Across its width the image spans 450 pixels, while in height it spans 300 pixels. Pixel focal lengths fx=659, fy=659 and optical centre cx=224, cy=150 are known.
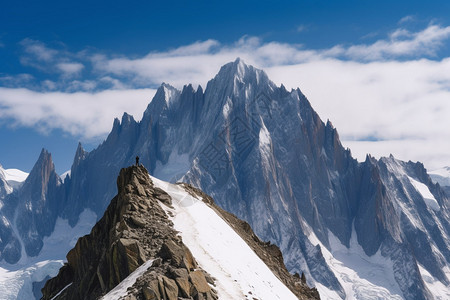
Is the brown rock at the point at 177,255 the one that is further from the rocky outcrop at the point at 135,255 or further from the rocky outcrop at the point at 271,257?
the rocky outcrop at the point at 271,257

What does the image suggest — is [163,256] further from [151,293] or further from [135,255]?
[151,293]

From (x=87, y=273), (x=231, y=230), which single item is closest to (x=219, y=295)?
(x=87, y=273)

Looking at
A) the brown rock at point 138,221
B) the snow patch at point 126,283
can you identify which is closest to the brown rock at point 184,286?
the snow patch at point 126,283

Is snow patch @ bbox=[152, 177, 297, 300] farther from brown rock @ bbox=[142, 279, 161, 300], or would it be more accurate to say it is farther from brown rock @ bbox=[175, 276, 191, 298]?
brown rock @ bbox=[142, 279, 161, 300]

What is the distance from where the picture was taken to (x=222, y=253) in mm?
47875

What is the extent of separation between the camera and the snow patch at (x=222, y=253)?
140 feet

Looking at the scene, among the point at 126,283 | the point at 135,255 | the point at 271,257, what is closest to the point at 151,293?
the point at 126,283

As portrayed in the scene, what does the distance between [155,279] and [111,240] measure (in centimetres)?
942

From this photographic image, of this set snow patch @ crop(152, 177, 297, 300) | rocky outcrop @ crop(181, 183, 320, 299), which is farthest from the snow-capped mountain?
rocky outcrop @ crop(181, 183, 320, 299)

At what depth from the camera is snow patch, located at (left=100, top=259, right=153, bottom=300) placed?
36.4 m

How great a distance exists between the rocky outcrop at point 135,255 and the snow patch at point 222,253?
1.41 m

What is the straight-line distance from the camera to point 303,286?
6419cm

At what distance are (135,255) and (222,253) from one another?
8696 mm

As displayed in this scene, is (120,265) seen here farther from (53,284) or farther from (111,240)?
(53,284)
